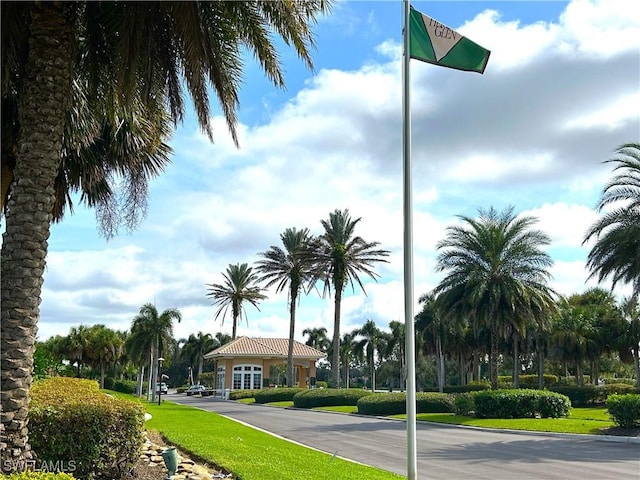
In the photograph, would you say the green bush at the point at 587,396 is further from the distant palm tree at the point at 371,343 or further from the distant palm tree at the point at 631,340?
the distant palm tree at the point at 371,343

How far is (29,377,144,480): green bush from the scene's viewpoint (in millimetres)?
9141

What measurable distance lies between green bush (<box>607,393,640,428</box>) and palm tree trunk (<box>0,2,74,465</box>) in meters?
19.3

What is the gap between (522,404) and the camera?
28.4 m

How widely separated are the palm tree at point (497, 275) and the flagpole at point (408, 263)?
23.3m

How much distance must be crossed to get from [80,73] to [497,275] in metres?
25.4

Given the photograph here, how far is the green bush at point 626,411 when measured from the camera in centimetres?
2123

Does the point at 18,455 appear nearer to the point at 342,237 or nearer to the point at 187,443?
the point at 187,443

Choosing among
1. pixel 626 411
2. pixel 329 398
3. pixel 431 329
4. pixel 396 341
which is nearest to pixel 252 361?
pixel 431 329

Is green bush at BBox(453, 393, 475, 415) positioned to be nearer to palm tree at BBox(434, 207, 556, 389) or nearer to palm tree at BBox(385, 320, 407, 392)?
palm tree at BBox(434, 207, 556, 389)

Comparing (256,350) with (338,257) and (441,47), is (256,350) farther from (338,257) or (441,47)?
(441,47)

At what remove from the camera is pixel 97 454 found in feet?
30.6

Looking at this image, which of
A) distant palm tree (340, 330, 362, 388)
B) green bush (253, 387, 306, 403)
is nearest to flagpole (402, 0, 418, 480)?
green bush (253, 387, 306, 403)

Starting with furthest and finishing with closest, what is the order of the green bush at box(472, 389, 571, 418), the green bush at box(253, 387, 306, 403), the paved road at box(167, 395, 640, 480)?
the green bush at box(253, 387, 306, 403)
the green bush at box(472, 389, 571, 418)
the paved road at box(167, 395, 640, 480)

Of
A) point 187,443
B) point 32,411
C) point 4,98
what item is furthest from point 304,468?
point 4,98
